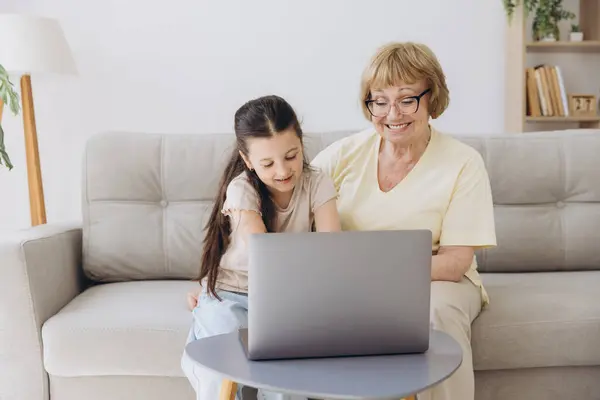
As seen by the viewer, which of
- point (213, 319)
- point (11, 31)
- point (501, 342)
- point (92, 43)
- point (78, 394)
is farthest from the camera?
point (92, 43)

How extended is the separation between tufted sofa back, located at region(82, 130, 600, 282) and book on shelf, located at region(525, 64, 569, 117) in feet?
2.62

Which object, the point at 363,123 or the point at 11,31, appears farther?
the point at 363,123

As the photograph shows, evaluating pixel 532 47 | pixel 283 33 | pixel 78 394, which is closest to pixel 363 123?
pixel 283 33

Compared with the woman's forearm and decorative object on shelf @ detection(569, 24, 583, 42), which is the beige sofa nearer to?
the woman's forearm

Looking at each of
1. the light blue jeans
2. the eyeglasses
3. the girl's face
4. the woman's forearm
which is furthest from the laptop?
the eyeglasses

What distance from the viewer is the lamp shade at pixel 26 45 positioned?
2.47 meters

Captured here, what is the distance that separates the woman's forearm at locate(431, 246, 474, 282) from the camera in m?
1.58

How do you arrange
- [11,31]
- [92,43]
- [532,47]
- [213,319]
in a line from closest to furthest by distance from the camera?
Result: [213,319] → [11,31] → [92,43] → [532,47]

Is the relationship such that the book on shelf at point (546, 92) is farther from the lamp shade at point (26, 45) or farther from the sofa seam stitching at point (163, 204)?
the lamp shade at point (26, 45)

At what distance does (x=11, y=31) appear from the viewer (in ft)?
8.14

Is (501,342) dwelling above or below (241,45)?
below

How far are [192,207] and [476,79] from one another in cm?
147

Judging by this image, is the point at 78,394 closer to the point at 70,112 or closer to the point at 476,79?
the point at 70,112

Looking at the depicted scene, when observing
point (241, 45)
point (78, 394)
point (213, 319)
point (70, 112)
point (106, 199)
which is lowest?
point (78, 394)
